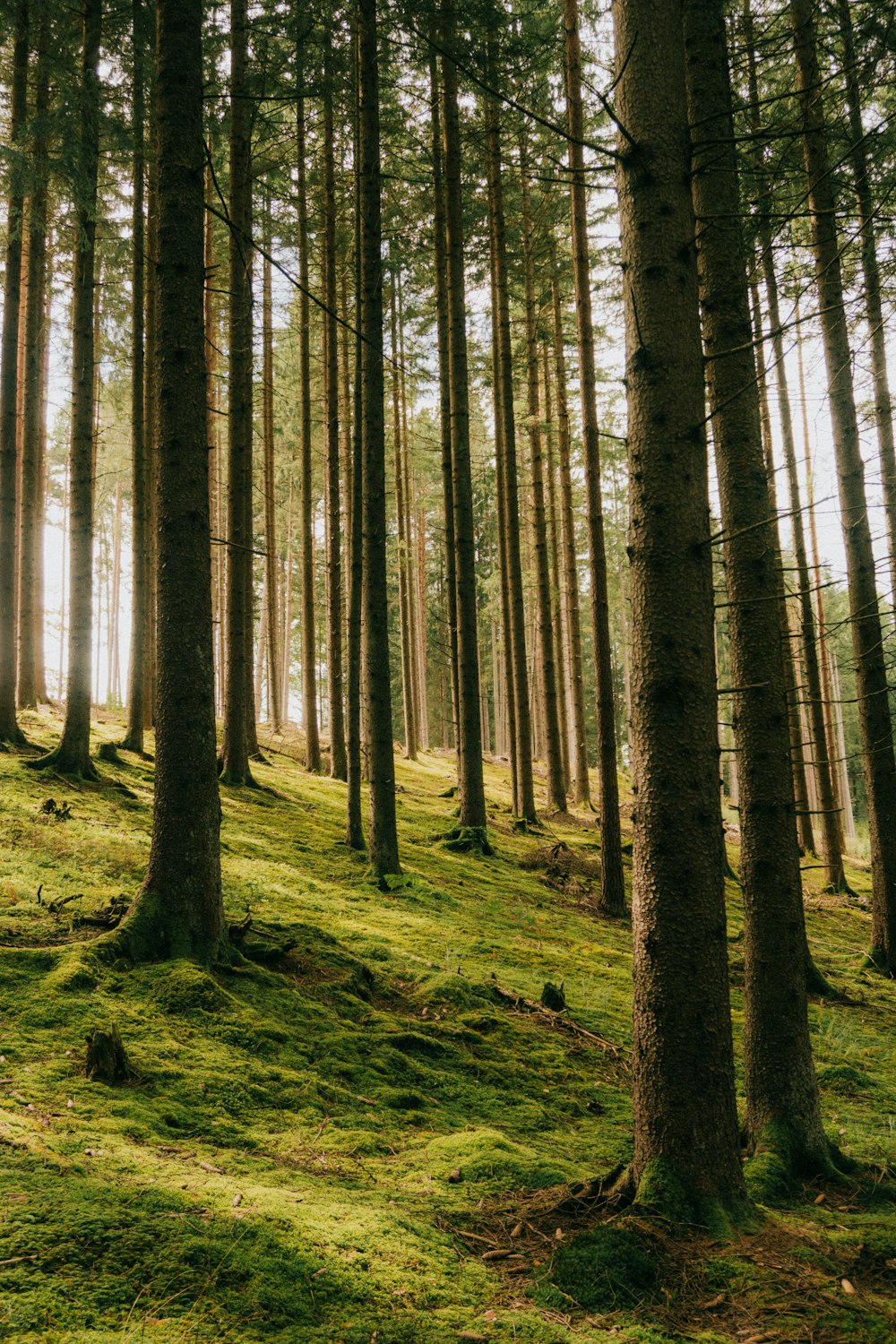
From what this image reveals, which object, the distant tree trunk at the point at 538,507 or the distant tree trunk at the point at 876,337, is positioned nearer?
the distant tree trunk at the point at 876,337

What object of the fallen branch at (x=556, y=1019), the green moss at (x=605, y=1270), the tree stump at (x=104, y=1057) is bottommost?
the fallen branch at (x=556, y=1019)

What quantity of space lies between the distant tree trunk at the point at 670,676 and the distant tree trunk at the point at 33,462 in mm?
11611

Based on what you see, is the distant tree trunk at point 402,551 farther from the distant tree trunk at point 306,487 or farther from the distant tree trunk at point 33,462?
the distant tree trunk at point 33,462

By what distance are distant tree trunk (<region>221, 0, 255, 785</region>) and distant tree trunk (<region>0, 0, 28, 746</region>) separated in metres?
2.78

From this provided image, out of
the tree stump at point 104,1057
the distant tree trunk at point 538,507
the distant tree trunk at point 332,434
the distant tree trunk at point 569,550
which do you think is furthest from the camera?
the distant tree trunk at point 569,550

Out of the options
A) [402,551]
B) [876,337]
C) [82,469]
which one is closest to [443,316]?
[876,337]

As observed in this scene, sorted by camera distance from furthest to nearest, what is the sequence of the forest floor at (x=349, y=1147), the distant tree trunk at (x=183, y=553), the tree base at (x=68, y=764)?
1. the tree base at (x=68, y=764)
2. the distant tree trunk at (x=183, y=553)
3. the forest floor at (x=349, y=1147)

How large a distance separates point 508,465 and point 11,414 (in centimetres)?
842

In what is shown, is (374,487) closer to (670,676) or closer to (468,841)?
(468,841)

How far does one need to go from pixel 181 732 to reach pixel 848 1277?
437 centimetres

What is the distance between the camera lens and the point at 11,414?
10.5 metres

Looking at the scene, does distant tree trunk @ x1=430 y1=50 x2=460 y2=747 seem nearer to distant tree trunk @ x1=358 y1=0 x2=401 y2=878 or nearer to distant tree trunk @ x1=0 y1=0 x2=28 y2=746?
distant tree trunk @ x1=358 y1=0 x2=401 y2=878

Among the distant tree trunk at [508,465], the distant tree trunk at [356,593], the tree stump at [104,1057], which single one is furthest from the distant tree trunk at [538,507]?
the tree stump at [104,1057]

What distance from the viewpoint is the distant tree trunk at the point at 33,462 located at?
1211 cm
